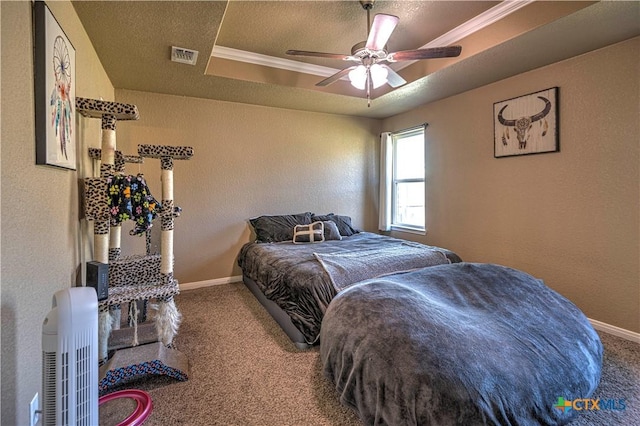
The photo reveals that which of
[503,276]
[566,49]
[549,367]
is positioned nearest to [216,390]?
[549,367]

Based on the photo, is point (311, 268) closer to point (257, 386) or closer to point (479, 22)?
point (257, 386)

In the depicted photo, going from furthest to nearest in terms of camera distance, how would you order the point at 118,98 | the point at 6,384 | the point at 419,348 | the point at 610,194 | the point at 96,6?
the point at 118,98
the point at 610,194
the point at 96,6
the point at 419,348
the point at 6,384

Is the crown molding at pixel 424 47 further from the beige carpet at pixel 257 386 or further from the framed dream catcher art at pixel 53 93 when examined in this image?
the beige carpet at pixel 257 386

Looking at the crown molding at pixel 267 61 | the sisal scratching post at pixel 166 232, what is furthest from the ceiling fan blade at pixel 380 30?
the sisal scratching post at pixel 166 232

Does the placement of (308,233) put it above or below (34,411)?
above

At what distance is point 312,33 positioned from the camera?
2.88 meters

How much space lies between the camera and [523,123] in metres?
3.11

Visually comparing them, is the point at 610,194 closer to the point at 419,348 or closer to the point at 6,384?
the point at 419,348

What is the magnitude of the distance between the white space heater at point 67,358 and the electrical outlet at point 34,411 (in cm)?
28

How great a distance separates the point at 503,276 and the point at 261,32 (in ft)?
9.58

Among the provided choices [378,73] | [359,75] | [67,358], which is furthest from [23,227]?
[378,73]

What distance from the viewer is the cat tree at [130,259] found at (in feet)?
6.12

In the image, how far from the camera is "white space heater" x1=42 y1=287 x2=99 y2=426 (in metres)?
1.08

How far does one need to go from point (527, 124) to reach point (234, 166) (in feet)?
11.2
